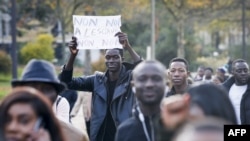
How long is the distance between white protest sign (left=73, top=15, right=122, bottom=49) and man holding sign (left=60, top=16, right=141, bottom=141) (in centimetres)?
47

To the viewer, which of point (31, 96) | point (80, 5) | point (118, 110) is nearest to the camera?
point (31, 96)

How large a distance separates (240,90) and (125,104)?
2047 mm

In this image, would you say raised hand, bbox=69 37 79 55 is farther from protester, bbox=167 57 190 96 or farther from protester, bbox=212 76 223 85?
protester, bbox=212 76 223 85

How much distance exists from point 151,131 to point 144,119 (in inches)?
3.9

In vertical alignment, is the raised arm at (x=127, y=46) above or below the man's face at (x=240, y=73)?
above

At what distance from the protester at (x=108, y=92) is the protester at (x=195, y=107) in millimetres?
3847

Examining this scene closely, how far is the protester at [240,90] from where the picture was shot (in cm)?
913

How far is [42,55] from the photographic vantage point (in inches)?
1759

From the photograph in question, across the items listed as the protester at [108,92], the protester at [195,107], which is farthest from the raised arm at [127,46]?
the protester at [195,107]

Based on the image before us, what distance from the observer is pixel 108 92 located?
827 cm

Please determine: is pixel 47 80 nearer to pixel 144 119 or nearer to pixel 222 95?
pixel 144 119

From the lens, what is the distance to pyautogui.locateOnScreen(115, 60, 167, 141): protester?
17.5 feet

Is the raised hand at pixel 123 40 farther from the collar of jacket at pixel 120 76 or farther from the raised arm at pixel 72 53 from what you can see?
the raised arm at pixel 72 53

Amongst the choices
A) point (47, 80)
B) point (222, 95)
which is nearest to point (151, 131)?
point (47, 80)
